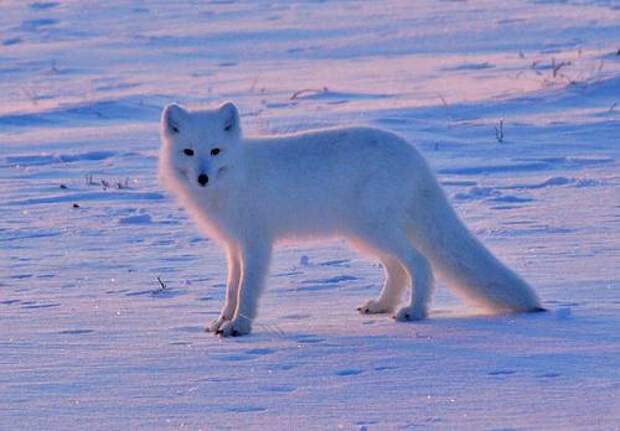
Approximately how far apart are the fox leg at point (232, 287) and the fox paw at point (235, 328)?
0.37 ft

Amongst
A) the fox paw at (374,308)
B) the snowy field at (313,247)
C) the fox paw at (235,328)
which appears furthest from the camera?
the fox paw at (374,308)

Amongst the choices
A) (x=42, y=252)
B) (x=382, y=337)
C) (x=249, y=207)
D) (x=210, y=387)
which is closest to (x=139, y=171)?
(x=42, y=252)

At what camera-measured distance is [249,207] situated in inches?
220

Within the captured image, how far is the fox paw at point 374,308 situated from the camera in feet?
18.7

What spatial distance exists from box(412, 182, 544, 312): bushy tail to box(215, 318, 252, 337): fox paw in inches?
35.6

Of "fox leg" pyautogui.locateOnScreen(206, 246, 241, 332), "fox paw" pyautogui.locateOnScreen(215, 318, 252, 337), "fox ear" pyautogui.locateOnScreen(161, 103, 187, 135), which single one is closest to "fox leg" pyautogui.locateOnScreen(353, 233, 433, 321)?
"fox leg" pyautogui.locateOnScreen(206, 246, 241, 332)

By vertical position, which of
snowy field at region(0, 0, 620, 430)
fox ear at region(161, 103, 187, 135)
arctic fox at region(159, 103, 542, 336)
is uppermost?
fox ear at region(161, 103, 187, 135)

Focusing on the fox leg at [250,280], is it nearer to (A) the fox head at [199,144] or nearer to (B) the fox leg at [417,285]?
(A) the fox head at [199,144]

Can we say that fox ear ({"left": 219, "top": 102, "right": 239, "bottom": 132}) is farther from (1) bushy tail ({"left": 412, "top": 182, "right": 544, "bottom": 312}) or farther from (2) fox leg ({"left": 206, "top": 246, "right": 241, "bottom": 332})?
(1) bushy tail ({"left": 412, "top": 182, "right": 544, "bottom": 312})

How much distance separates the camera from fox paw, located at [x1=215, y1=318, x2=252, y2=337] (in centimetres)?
527

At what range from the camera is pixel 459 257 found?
224 inches

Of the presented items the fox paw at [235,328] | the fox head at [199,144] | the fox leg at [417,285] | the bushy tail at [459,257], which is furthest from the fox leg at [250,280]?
the bushy tail at [459,257]

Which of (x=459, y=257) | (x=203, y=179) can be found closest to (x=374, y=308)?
(x=459, y=257)

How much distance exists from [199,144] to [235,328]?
0.76 meters
